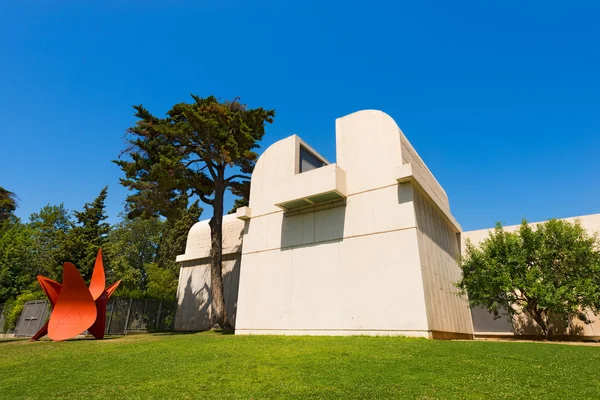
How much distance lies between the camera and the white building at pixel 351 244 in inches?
503

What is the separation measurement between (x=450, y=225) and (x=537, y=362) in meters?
12.1

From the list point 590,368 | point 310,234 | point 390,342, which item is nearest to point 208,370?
point 390,342

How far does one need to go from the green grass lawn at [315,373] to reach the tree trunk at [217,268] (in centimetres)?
1031

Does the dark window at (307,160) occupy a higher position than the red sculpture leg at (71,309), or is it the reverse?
the dark window at (307,160)

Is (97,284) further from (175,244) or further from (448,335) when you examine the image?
(175,244)

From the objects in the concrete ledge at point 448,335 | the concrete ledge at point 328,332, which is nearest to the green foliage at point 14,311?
the concrete ledge at point 328,332

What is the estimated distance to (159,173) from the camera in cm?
1830

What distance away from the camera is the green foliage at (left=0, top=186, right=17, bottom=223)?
49.4m

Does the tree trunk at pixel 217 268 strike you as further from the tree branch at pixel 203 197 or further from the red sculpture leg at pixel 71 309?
the red sculpture leg at pixel 71 309

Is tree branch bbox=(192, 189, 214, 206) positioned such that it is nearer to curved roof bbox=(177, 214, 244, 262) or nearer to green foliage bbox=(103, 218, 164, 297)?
curved roof bbox=(177, 214, 244, 262)

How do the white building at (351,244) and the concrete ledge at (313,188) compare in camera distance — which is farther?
the concrete ledge at (313,188)

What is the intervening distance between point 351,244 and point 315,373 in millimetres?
8213

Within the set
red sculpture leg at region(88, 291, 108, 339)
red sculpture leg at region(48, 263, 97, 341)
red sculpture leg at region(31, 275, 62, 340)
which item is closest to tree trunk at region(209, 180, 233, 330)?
red sculpture leg at region(88, 291, 108, 339)

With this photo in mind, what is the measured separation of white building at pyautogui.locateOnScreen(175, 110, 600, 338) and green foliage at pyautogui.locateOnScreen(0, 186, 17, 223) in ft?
170
